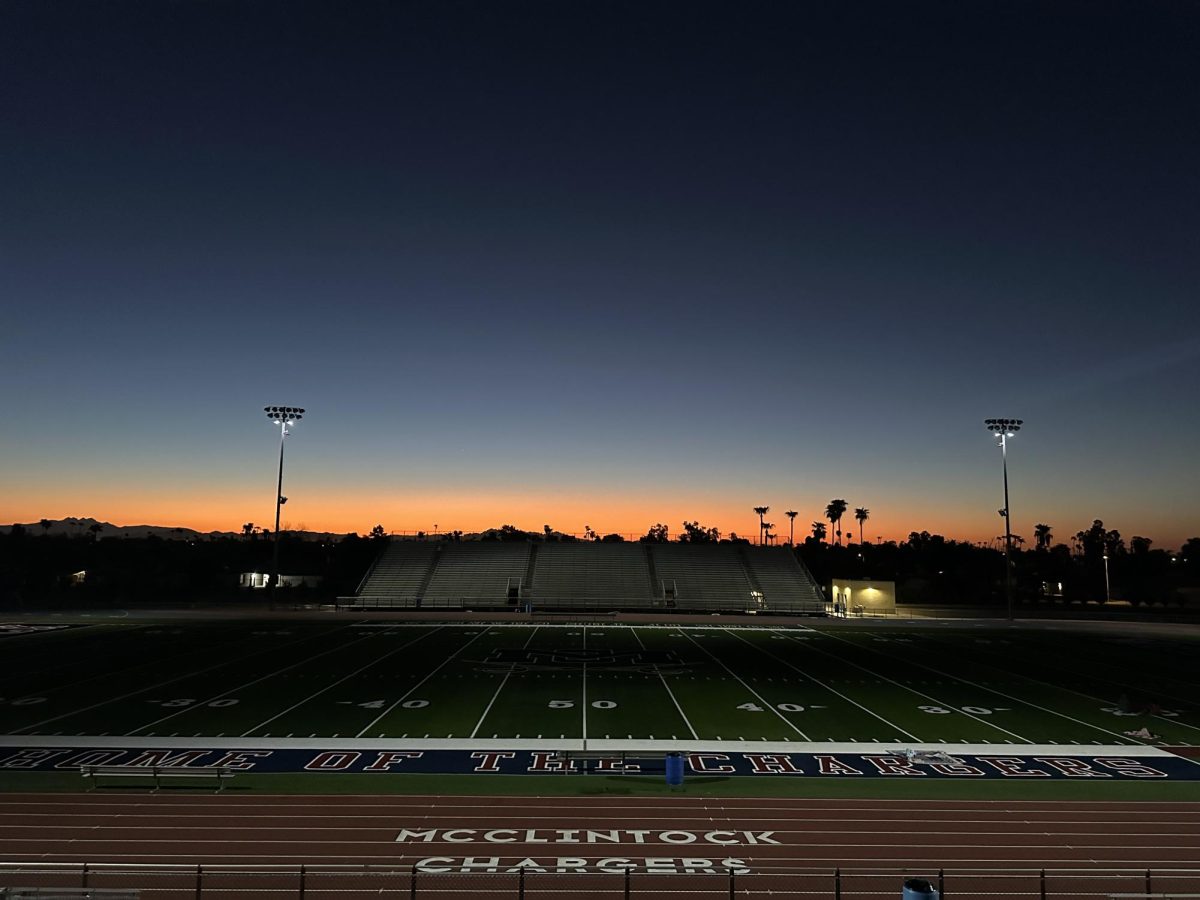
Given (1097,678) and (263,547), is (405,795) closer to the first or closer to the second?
(1097,678)

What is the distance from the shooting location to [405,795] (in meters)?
14.8

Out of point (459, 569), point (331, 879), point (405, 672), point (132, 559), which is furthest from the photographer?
point (132, 559)

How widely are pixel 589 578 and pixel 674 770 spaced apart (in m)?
54.8

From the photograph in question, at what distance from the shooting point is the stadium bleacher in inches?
2566

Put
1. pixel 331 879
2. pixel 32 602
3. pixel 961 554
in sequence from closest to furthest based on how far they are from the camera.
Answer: pixel 331 879
pixel 32 602
pixel 961 554

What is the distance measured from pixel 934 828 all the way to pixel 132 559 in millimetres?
102335

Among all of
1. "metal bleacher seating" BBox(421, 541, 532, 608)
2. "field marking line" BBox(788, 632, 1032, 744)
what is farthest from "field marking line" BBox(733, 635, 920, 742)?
"metal bleacher seating" BBox(421, 541, 532, 608)

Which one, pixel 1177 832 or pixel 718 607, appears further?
pixel 718 607

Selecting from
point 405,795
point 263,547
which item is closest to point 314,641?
point 405,795

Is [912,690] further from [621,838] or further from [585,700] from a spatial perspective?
[621,838]

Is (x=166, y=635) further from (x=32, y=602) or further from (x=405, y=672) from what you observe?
(x=32, y=602)

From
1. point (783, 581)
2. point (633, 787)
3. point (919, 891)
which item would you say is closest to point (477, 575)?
point (783, 581)

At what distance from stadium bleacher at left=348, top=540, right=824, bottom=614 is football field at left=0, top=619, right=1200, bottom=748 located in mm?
19255

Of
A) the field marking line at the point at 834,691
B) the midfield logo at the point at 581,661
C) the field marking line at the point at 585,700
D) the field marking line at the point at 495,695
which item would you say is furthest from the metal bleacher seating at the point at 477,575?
the field marking line at the point at 834,691
